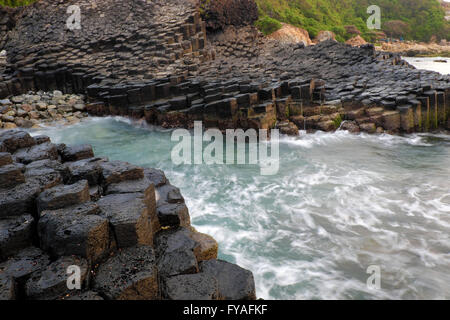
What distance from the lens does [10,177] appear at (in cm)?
411

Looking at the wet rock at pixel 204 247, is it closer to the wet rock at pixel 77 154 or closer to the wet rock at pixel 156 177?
the wet rock at pixel 156 177

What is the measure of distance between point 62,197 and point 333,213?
4626mm

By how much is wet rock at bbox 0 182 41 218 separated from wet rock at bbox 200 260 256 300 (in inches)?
89.3

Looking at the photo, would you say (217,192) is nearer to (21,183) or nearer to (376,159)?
(21,183)

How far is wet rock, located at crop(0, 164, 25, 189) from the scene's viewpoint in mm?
4070

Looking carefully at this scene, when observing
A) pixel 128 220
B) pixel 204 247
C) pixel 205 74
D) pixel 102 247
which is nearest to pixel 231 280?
pixel 204 247

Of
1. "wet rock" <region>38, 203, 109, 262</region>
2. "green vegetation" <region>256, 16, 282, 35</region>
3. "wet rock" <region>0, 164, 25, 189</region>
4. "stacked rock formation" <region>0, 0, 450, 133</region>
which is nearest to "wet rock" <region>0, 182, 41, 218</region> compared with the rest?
"wet rock" <region>0, 164, 25, 189</region>

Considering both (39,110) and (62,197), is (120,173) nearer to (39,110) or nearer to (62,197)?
Answer: (62,197)

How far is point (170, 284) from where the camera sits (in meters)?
3.04

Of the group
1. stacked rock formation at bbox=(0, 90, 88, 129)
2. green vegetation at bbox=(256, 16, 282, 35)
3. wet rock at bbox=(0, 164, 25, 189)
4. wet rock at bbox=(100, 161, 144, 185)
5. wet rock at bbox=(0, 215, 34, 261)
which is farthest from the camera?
green vegetation at bbox=(256, 16, 282, 35)

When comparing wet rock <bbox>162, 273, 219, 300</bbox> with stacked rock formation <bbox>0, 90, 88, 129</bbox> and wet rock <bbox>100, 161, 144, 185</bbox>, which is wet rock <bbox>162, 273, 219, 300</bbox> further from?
stacked rock formation <bbox>0, 90, 88, 129</bbox>

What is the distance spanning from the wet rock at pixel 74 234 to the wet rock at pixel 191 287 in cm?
79
